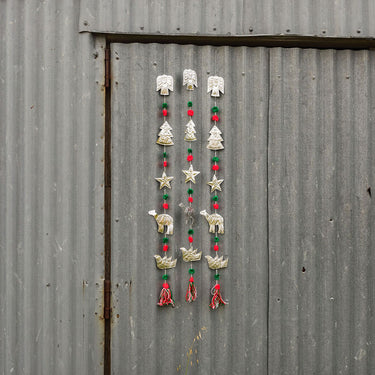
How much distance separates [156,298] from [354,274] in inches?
50.2

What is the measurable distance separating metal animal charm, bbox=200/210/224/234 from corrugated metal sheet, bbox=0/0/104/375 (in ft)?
2.13

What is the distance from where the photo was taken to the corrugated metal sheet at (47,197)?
2605mm

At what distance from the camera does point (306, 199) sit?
2756mm

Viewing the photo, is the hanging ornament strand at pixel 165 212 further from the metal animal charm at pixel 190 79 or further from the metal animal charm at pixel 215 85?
the metal animal charm at pixel 215 85

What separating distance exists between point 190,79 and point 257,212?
0.94 m

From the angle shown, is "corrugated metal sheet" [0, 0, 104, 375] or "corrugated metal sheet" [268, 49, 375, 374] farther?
"corrugated metal sheet" [268, 49, 375, 374]

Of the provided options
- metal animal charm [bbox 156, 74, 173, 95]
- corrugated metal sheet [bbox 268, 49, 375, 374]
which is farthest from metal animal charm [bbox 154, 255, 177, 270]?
metal animal charm [bbox 156, 74, 173, 95]

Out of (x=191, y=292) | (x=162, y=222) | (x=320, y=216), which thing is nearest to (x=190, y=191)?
(x=162, y=222)

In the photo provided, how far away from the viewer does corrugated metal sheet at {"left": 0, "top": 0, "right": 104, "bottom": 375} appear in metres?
2.61

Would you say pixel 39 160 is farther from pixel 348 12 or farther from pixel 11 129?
pixel 348 12

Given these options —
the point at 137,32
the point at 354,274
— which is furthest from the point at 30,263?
the point at 354,274

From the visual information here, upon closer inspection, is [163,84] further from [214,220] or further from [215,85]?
[214,220]

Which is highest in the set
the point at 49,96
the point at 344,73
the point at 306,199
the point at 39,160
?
the point at 344,73

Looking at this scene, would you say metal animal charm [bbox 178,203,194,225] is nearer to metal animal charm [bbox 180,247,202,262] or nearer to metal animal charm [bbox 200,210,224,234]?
metal animal charm [bbox 200,210,224,234]
